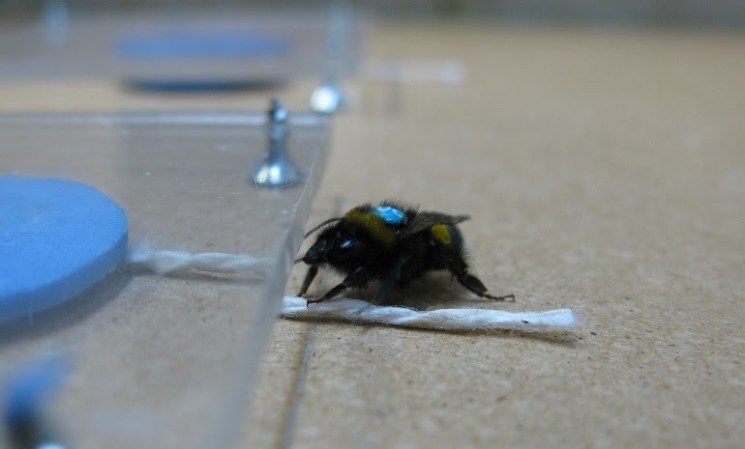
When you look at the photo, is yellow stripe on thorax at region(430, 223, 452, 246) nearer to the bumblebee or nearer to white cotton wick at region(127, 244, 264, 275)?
the bumblebee

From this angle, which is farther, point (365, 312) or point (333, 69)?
point (333, 69)

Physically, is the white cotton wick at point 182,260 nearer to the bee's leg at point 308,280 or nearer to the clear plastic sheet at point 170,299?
the clear plastic sheet at point 170,299

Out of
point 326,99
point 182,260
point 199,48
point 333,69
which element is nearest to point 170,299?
point 182,260

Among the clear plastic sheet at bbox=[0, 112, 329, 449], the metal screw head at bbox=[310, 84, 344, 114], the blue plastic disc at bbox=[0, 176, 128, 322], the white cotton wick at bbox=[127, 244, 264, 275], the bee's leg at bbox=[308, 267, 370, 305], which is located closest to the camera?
the clear plastic sheet at bbox=[0, 112, 329, 449]

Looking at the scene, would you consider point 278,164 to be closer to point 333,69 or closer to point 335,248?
point 335,248

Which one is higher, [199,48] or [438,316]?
[199,48]

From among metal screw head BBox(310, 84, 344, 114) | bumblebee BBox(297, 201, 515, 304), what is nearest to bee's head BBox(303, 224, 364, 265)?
bumblebee BBox(297, 201, 515, 304)

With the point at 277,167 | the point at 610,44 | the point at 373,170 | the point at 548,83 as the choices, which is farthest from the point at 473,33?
the point at 277,167
